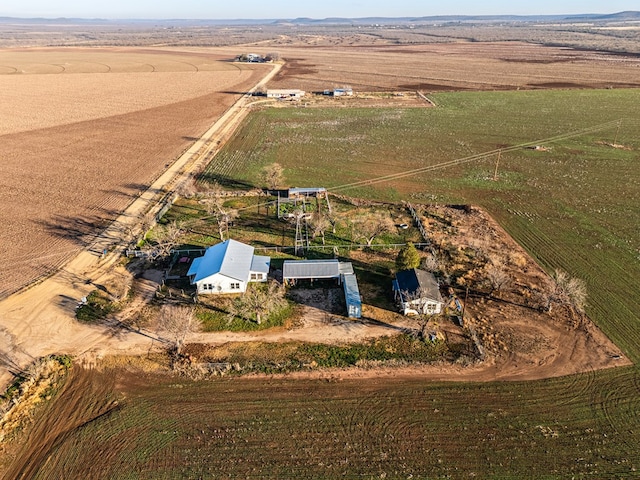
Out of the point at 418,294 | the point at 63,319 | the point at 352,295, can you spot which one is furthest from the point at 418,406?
the point at 63,319

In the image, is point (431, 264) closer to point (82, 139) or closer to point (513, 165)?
point (513, 165)

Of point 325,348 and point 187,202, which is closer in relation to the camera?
point 325,348

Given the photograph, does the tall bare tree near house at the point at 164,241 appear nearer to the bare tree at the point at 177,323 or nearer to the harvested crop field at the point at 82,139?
the harvested crop field at the point at 82,139

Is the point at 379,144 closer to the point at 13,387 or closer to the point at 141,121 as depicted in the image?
the point at 141,121

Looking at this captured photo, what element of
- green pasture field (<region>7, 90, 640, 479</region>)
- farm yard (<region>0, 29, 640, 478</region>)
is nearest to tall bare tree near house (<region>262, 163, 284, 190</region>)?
farm yard (<region>0, 29, 640, 478</region>)

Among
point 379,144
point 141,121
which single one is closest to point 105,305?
point 379,144

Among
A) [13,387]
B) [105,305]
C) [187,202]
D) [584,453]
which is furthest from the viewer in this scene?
[187,202]
